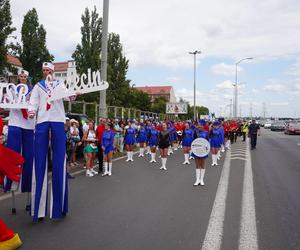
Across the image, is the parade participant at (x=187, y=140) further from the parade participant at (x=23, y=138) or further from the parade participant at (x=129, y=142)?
the parade participant at (x=23, y=138)

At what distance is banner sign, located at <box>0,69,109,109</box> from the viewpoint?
5.30 m

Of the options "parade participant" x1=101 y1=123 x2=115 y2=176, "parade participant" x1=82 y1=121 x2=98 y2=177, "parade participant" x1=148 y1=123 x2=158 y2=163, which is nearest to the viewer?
"parade participant" x1=82 y1=121 x2=98 y2=177

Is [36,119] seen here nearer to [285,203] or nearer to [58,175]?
[58,175]

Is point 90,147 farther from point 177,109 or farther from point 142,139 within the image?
point 177,109

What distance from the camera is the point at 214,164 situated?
13.1 m

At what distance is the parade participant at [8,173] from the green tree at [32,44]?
32240mm

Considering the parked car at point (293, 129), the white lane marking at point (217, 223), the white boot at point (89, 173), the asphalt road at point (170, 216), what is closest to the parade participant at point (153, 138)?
the white boot at point (89, 173)

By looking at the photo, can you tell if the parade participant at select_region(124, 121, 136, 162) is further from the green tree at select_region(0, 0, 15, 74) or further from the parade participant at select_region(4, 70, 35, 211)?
the green tree at select_region(0, 0, 15, 74)

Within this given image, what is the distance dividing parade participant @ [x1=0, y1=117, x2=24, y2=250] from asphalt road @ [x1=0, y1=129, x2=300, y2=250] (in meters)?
0.21

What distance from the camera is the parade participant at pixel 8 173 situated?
4059 mm

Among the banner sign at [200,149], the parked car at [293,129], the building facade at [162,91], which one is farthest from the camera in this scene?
the building facade at [162,91]

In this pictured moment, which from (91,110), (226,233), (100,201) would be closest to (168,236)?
(226,233)

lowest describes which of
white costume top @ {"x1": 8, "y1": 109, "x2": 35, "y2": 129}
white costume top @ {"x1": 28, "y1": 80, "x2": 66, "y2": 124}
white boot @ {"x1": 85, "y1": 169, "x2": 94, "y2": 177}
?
white boot @ {"x1": 85, "y1": 169, "x2": 94, "y2": 177}

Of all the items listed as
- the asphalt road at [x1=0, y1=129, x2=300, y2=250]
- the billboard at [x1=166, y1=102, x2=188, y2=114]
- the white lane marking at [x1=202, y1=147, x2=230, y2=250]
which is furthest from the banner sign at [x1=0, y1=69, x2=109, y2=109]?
the billboard at [x1=166, y1=102, x2=188, y2=114]
